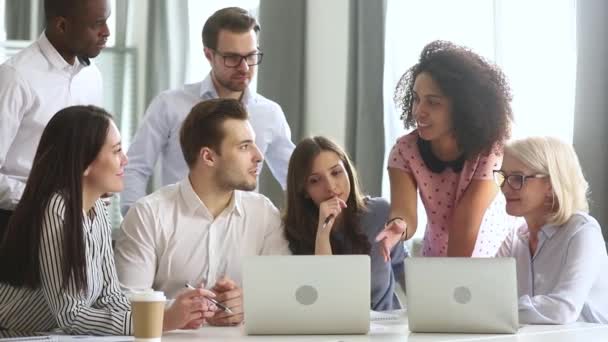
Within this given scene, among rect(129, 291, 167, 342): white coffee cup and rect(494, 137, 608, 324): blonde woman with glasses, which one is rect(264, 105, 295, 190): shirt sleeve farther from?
rect(129, 291, 167, 342): white coffee cup

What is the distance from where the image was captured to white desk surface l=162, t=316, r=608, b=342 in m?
2.15

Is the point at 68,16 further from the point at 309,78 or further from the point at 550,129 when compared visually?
the point at 550,129

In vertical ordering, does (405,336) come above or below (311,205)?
below

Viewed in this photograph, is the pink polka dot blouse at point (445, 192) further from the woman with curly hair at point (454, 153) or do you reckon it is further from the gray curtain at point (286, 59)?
the gray curtain at point (286, 59)

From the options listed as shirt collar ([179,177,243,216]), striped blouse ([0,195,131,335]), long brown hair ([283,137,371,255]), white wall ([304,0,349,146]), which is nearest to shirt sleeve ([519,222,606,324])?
long brown hair ([283,137,371,255])

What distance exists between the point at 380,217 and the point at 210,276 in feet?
2.22

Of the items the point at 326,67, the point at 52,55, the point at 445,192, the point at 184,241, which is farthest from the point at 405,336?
the point at 326,67

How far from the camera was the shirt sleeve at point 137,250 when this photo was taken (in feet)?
9.07

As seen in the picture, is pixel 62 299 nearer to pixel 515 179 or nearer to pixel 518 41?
pixel 515 179

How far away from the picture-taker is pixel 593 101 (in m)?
3.66

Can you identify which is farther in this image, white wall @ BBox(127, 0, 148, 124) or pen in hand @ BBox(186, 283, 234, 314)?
white wall @ BBox(127, 0, 148, 124)

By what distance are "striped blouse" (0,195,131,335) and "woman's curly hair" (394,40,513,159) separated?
1156 mm

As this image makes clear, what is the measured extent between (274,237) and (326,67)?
64.5 inches

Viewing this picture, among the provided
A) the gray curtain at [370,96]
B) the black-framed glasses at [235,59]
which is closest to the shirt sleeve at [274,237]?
the black-framed glasses at [235,59]
